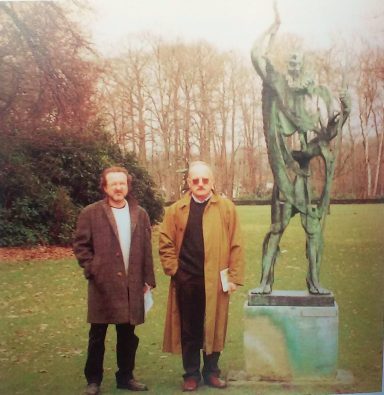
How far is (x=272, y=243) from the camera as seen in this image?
194 inches

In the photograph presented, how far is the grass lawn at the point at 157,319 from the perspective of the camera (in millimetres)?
4680

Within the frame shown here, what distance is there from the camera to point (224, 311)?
15.6ft

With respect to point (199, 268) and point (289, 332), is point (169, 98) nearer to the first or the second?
point (199, 268)

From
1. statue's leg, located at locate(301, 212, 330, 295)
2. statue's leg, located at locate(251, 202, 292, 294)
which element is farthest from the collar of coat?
statue's leg, located at locate(301, 212, 330, 295)

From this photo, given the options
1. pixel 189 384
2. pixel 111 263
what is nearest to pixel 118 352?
pixel 189 384

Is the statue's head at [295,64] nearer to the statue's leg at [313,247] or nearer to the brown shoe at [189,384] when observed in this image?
the statue's leg at [313,247]

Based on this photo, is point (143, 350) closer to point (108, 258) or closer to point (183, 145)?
point (108, 258)

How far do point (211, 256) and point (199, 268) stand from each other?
0.39 feet

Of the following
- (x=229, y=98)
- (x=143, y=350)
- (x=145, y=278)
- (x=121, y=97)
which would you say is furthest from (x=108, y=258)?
(x=229, y=98)

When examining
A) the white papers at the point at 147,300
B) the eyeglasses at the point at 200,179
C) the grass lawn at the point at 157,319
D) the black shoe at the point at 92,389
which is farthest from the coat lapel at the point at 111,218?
the black shoe at the point at 92,389

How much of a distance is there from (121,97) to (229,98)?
2.66ft

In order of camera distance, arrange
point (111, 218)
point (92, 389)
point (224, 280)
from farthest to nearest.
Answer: point (224, 280) < point (92, 389) < point (111, 218)

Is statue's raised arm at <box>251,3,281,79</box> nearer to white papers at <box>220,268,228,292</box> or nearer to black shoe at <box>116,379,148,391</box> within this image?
white papers at <box>220,268,228,292</box>

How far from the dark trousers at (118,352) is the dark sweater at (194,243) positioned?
0.57 metres
